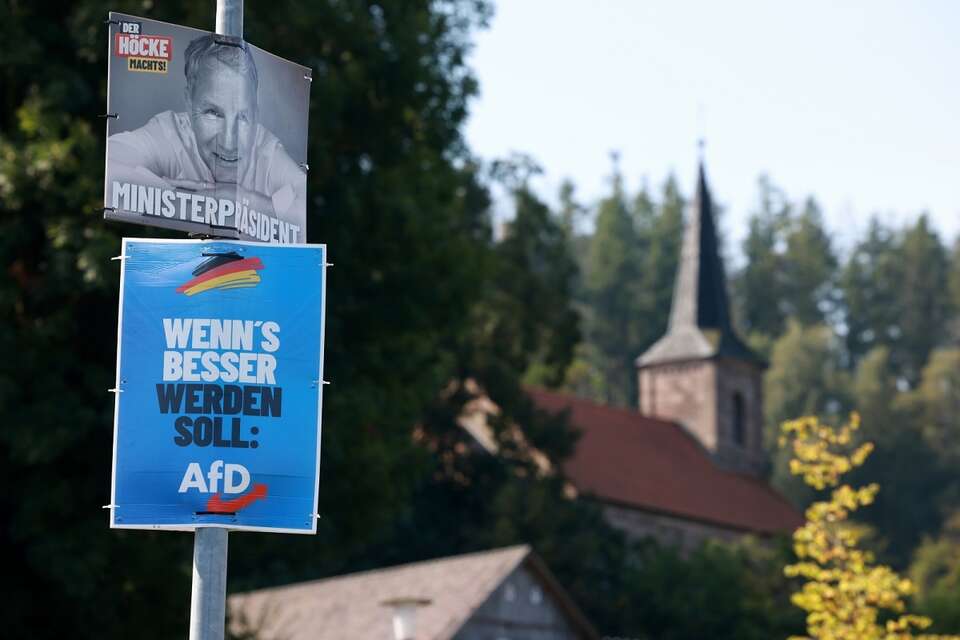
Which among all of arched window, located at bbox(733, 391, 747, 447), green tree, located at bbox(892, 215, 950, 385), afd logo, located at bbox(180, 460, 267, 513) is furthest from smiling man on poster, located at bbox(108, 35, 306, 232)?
green tree, located at bbox(892, 215, 950, 385)

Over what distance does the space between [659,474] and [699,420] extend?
583 centimetres

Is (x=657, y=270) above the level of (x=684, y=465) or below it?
above

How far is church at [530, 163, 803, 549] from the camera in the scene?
7131 centimetres

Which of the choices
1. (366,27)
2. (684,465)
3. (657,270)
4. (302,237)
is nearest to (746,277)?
(657,270)

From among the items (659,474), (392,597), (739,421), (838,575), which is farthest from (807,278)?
(838,575)

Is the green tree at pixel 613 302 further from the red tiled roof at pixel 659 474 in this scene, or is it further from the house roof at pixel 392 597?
the house roof at pixel 392 597

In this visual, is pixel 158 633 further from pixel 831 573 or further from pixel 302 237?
pixel 302 237

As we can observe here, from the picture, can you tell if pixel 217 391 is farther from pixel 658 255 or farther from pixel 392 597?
pixel 658 255

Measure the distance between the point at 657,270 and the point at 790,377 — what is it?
11819 mm

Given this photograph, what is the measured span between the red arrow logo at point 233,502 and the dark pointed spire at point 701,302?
223 ft

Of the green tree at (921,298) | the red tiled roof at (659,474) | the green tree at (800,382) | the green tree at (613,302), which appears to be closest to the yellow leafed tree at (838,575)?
the red tiled roof at (659,474)

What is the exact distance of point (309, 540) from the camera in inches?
910

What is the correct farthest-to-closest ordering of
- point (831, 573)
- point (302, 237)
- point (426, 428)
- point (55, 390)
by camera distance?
point (426, 428) < point (55, 390) < point (831, 573) < point (302, 237)

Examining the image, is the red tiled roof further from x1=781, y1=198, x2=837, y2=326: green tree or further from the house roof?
x1=781, y1=198, x2=837, y2=326: green tree
